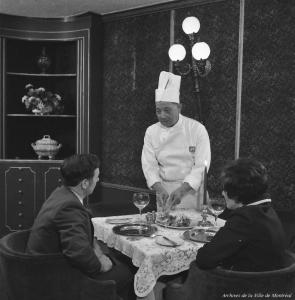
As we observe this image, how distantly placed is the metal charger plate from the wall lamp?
78.9 inches

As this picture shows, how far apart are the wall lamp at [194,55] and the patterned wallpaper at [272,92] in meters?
0.38

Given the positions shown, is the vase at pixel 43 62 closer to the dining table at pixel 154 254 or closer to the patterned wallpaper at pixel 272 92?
the patterned wallpaper at pixel 272 92

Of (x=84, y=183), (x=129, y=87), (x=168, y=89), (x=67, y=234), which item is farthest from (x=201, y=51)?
(x=67, y=234)

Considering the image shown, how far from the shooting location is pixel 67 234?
6.64 ft

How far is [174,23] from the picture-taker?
15.0 feet

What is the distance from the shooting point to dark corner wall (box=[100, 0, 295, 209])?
12.8 ft

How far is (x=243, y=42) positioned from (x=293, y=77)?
585 millimetres

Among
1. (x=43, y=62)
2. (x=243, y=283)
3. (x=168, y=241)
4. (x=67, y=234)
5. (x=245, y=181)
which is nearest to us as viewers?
(x=243, y=283)

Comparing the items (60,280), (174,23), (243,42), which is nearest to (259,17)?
(243,42)

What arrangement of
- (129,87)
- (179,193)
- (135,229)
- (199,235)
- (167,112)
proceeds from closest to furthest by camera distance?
(199,235) → (135,229) → (179,193) → (167,112) → (129,87)

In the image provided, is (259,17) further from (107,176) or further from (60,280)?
(60,280)

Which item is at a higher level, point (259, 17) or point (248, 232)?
point (259, 17)

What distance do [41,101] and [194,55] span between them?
1.95 metres

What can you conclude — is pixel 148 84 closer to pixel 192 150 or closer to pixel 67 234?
pixel 192 150
